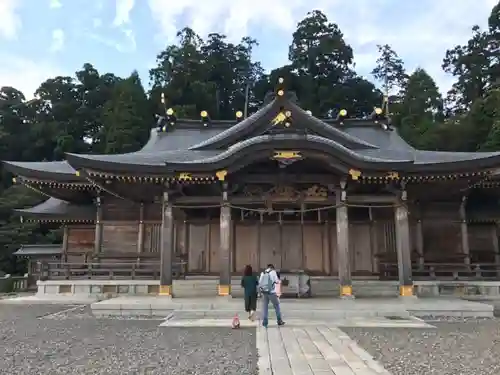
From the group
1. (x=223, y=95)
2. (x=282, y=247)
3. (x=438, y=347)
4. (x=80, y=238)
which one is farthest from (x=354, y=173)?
(x=223, y=95)

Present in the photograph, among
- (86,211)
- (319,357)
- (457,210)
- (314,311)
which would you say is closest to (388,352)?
(319,357)

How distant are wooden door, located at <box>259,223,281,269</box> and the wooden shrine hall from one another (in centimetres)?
4

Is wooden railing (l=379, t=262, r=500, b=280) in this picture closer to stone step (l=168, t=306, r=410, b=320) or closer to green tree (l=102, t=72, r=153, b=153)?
stone step (l=168, t=306, r=410, b=320)

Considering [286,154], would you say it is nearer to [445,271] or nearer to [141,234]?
[141,234]

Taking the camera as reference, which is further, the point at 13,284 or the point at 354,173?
Answer: the point at 13,284

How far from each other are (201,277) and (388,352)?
10144 millimetres

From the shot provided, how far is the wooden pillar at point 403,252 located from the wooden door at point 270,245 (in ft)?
15.5

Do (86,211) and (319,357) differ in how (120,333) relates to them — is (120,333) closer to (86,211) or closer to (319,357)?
(319,357)

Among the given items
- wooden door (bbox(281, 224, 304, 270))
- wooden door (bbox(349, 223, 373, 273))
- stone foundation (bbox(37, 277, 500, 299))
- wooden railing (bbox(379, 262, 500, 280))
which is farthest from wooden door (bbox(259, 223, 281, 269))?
wooden railing (bbox(379, 262, 500, 280))

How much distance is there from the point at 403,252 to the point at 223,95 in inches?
1885

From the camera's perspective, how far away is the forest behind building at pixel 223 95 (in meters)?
39.8

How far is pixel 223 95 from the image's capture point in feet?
190

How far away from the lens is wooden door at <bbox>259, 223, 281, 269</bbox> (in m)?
16.2

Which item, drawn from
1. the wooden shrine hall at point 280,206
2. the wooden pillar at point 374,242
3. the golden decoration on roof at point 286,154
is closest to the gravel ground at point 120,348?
the wooden shrine hall at point 280,206
